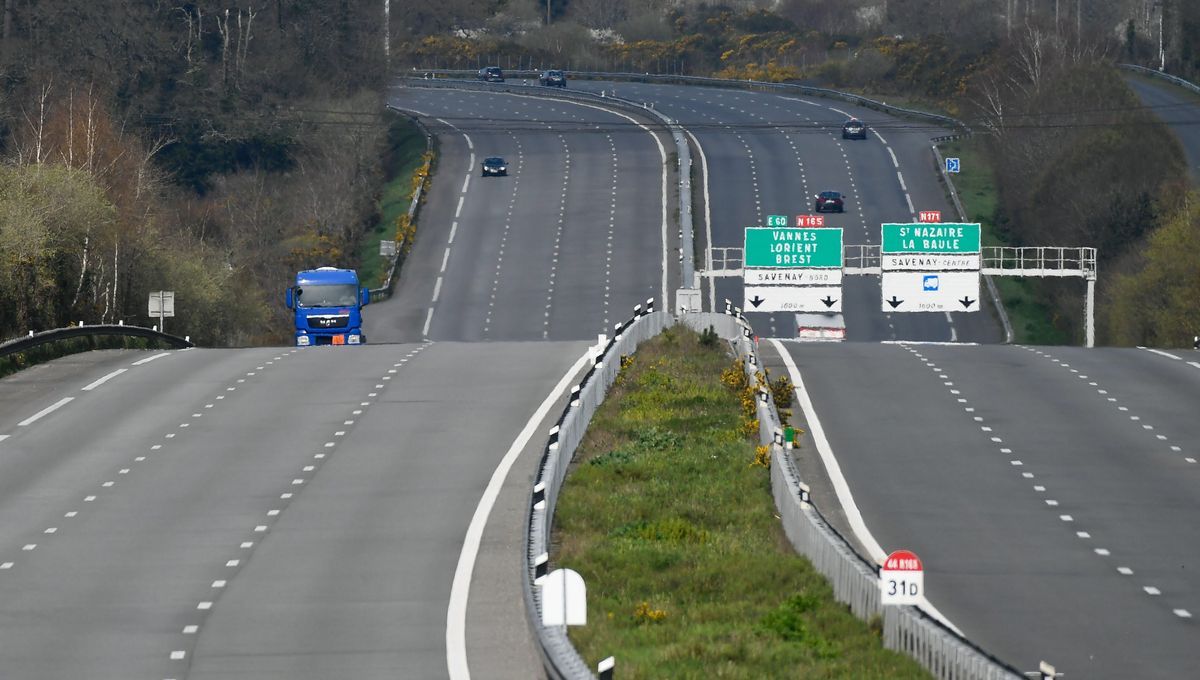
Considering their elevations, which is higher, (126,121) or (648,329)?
(126,121)

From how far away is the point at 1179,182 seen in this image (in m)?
95.9

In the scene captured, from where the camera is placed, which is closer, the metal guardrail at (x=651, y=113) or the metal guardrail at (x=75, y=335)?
the metal guardrail at (x=75, y=335)

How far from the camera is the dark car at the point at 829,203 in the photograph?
3937 inches

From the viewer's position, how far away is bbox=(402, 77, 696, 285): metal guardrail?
91500 millimetres

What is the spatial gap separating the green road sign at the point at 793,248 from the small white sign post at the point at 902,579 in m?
55.4

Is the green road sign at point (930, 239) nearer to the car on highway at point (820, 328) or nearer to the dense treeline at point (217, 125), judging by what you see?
the car on highway at point (820, 328)

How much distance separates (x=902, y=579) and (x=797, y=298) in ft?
185

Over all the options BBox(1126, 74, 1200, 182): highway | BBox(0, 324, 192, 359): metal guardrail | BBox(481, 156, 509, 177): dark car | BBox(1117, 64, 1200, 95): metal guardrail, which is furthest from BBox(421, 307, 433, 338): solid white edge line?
BBox(1117, 64, 1200, 95): metal guardrail

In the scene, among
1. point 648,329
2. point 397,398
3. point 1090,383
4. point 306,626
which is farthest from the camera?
point 648,329

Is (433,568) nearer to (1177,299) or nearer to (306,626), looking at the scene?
(306,626)

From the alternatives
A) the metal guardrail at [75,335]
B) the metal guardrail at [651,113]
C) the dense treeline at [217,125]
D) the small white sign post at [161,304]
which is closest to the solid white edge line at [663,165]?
the metal guardrail at [651,113]

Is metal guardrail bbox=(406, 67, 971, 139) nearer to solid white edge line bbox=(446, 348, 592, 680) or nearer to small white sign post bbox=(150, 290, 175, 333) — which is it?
small white sign post bbox=(150, 290, 175, 333)

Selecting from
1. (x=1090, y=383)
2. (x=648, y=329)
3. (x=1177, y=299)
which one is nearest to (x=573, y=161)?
(x=1177, y=299)

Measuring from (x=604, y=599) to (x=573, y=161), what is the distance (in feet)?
311
